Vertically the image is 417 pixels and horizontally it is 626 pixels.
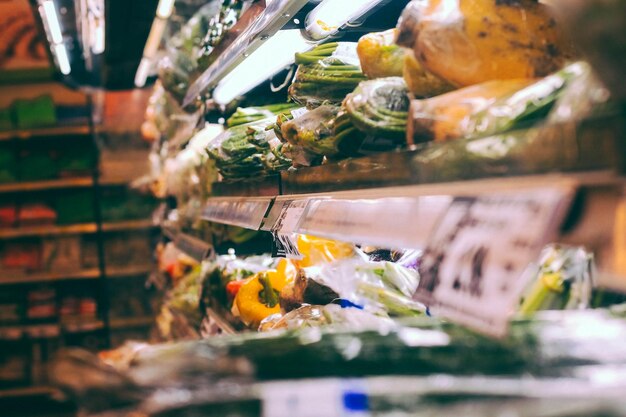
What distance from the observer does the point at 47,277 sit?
5410 mm

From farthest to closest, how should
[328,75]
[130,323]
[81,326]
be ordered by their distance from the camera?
[130,323] < [81,326] < [328,75]

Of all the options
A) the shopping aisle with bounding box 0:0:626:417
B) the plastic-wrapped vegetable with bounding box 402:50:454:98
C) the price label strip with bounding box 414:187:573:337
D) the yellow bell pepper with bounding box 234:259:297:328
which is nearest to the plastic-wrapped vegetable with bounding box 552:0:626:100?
the shopping aisle with bounding box 0:0:626:417

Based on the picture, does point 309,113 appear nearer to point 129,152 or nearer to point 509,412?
point 509,412

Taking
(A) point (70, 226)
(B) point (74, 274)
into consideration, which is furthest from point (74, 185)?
(B) point (74, 274)

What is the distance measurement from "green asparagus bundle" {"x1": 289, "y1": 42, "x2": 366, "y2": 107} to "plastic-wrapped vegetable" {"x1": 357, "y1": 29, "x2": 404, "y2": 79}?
22 cm

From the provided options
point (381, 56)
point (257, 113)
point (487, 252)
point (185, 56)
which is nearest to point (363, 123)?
point (381, 56)

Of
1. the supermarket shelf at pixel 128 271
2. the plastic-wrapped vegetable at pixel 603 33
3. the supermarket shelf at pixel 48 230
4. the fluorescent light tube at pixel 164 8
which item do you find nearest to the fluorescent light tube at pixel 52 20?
the fluorescent light tube at pixel 164 8

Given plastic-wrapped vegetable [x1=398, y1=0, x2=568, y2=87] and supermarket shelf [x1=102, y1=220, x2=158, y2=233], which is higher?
plastic-wrapped vegetable [x1=398, y1=0, x2=568, y2=87]

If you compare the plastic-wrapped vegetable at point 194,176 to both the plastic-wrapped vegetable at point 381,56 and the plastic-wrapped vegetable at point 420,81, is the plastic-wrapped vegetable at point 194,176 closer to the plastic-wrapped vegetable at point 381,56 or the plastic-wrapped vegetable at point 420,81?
the plastic-wrapped vegetable at point 381,56

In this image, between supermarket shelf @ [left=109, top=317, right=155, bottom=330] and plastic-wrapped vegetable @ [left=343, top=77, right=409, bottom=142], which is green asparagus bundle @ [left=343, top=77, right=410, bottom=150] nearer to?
plastic-wrapped vegetable @ [left=343, top=77, right=409, bottom=142]

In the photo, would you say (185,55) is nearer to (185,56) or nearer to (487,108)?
(185,56)

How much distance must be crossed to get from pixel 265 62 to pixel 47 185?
4055 millimetres

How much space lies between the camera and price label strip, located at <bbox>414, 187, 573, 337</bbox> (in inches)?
24.2

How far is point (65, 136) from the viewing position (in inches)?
222
